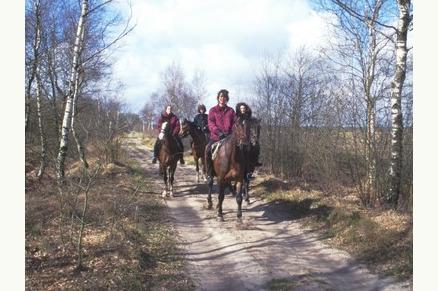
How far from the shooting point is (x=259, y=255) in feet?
23.0

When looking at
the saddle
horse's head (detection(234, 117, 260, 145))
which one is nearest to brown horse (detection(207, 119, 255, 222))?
horse's head (detection(234, 117, 260, 145))

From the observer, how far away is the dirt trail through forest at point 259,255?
19.3ft

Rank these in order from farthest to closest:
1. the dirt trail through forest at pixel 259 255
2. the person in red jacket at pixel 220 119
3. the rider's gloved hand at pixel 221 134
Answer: the person in red jacket at pixel 220 119, the rider's gloved hand at pixel 221 134, the dirt trail through forest at pixel 259 255

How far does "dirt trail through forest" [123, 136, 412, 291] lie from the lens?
5883mm

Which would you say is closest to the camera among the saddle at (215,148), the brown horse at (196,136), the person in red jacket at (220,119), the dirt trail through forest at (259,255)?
the dirt trail through forest at (259,255)

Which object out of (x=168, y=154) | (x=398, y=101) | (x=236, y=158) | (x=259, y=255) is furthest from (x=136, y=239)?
(x=398, y=101)

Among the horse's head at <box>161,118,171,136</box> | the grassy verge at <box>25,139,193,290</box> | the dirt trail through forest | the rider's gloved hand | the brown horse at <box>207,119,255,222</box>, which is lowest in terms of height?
the dirt trail through forest

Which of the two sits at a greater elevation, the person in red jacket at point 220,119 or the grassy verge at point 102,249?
the person in red jacket at point 220,119

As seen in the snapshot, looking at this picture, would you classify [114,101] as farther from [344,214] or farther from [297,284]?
[297,284]

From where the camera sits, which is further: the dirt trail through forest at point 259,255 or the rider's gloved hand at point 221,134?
the rider's gloved hand at point 221,134

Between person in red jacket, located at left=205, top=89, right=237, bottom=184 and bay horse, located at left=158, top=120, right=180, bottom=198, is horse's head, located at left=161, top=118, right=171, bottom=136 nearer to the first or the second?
bay horse, located at left=158, top=120, right=180, bottom=198

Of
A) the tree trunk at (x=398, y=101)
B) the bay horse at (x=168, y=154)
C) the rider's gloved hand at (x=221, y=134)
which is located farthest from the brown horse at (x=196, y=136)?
the tree trunk at (x=398, y=101)

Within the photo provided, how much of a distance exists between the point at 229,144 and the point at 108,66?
10.8m

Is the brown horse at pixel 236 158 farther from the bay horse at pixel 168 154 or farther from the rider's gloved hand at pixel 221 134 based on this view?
the bay horse at pixel 168 154
